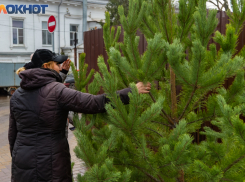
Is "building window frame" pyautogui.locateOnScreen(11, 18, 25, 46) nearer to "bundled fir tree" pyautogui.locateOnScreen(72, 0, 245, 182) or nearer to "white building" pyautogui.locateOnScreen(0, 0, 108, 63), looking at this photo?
"white building" pyautogui.locateOnScreen(0, 0, 108, 63)

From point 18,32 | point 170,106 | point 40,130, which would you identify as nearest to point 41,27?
point 18,32

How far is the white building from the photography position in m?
20.6

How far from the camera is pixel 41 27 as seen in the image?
22.4 metres

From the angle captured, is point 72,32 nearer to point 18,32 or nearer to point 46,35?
point 46,35

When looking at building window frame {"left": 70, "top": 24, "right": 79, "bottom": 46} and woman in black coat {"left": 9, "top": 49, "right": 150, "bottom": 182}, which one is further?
building window frame {"left": 70, "top": 24, "right": 79, "bottom": 46}

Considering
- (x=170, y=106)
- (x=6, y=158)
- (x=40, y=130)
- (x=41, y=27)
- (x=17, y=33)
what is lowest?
(x=6, y=158)

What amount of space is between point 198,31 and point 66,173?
5.17 feet

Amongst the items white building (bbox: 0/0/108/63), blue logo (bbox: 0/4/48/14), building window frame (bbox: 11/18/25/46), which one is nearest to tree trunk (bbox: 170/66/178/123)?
white building (bbox: 0/0/108/63)

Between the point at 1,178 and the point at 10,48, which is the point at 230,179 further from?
the point at 10,48

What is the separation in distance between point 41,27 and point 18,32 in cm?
193

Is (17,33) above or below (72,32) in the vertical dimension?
below

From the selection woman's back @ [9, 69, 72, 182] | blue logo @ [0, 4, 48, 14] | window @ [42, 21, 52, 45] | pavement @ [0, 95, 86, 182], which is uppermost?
blue logo @ [0, 4, 48, 14]

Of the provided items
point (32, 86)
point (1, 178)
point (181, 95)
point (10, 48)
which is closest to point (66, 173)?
point (32, 86)

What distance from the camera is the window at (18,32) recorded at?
21.3 meters
